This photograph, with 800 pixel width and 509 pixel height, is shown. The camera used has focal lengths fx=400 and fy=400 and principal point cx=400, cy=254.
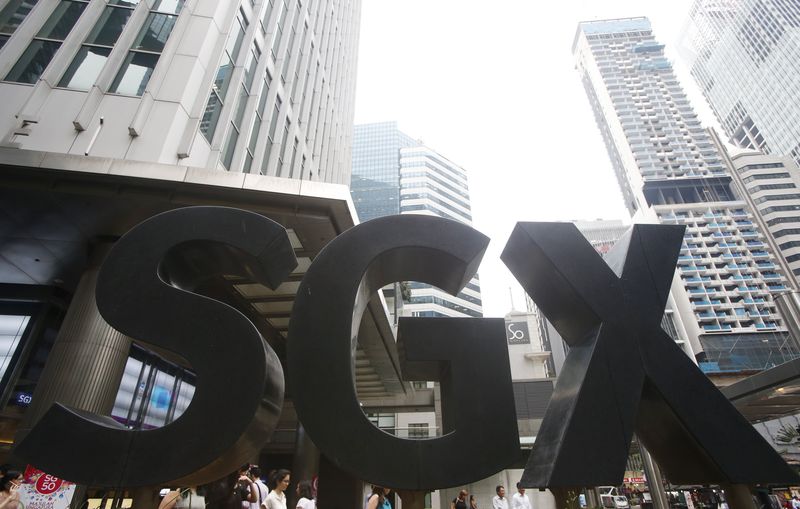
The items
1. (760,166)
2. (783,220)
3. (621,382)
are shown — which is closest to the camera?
(621,382)

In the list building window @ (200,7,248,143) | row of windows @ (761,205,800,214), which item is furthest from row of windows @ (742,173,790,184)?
building window @ (200,7,248,143)

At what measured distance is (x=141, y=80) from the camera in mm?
11445

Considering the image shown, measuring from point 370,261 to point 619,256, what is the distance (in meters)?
2.39

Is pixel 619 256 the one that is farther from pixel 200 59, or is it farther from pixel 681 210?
pixel 681 210

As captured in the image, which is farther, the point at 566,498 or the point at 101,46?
the point at 101,46

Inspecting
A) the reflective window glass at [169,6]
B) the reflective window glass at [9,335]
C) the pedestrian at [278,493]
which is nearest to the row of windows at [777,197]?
the reflective window glass at [169,6]

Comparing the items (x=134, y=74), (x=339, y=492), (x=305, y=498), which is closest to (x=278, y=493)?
(x=305, y=498)

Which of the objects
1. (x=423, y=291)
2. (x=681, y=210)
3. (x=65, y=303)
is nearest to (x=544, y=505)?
(x=65, y=303)

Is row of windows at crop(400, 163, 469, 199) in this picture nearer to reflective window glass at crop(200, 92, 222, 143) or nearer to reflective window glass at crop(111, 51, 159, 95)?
reflective window glass at crop(200, 92, 222, 143)

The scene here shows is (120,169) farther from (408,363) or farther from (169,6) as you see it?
(408,363)

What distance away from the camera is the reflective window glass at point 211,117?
12.5 meters

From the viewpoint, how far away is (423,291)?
247ft

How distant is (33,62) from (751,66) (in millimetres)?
164922

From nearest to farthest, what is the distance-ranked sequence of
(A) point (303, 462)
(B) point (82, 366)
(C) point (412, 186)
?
(B) point (82, 366), (A) point (303, 462), (C) point (412, 186)
